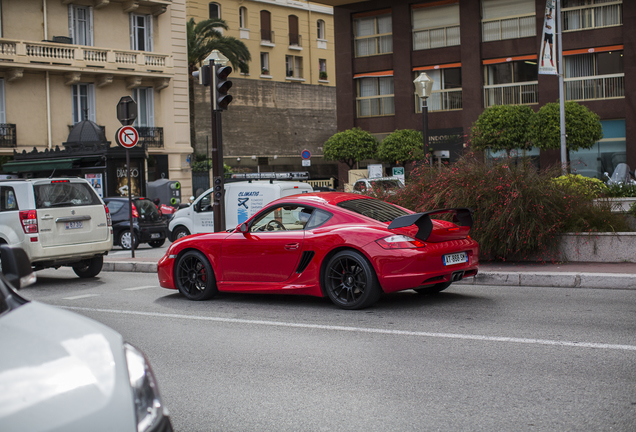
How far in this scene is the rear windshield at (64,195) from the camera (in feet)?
38.0

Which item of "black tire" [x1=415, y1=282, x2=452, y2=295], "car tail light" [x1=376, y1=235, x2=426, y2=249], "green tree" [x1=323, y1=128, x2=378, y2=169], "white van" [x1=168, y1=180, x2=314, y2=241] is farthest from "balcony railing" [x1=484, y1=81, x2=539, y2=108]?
"car tail light" [x1=376, y1=235, x2=426, y2=249]

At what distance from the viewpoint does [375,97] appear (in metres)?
39.2

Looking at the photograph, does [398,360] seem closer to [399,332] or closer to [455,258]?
[399,332]

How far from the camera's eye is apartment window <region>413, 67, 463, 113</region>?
1431 inches

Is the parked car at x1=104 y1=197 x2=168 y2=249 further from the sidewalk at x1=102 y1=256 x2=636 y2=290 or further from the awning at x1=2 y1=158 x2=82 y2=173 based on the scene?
the sidewalk at x1=102 y1=256 x2=636 y2=290

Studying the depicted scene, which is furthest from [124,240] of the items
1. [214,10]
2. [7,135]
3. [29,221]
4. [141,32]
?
[214,10]

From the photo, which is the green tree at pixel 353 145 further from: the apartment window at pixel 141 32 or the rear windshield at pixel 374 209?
the rear windshield at pixel 374 209

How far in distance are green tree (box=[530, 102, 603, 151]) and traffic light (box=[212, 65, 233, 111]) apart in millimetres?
21641

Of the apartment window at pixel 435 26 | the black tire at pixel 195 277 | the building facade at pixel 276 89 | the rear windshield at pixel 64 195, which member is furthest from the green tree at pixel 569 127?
the black tire at pixel 195 277

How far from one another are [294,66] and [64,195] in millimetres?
45704

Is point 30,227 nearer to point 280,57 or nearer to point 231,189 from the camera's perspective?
point 231,189

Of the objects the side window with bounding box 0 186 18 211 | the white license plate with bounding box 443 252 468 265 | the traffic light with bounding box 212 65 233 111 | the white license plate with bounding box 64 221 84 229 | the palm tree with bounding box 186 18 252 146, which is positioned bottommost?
the white license plate with bounding box 443 252 468 265

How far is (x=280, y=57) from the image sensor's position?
54.8 m

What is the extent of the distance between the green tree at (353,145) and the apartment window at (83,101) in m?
12.8
